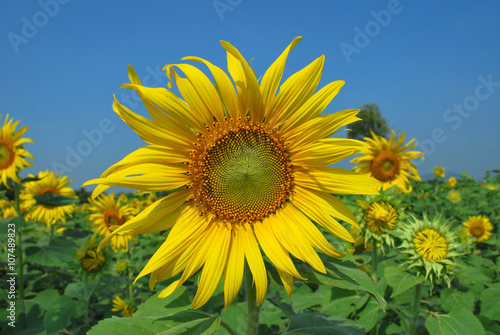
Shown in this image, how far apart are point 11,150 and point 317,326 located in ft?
15.9

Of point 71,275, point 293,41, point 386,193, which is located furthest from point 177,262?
point 71,275

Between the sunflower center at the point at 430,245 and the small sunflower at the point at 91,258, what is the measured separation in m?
3.14

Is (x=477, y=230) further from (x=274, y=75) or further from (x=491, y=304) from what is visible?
(x=274, y=75)

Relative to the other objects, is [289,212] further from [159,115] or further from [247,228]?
[159,115]

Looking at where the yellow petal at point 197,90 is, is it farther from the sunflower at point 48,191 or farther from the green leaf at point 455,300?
the sunflower at point 48,191

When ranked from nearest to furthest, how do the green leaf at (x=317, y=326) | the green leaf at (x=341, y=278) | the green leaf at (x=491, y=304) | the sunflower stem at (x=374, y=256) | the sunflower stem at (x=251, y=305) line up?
the green leaf at (x=341, y=278) < the sunflower stem at (x=251, y=305) < the green leaf at (x=317, y=326) < the sunflower stem at (x=374, y=256) < the green leaf at (x=491, y=304)

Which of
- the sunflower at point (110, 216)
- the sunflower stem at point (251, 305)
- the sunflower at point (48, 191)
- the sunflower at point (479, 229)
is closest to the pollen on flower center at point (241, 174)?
the sunflower stem at point (251, 305)

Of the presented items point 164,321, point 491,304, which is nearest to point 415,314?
point 491,304

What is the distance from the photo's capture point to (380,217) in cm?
304

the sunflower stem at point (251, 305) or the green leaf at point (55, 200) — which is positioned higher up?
the green leaf at point (55, 200)

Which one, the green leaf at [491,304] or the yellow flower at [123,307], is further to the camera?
the yellow flower at [123,307]

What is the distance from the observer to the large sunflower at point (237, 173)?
1.57 meters

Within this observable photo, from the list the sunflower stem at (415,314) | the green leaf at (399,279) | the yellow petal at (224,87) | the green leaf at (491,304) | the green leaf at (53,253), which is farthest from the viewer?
the green leaf at (53,253)

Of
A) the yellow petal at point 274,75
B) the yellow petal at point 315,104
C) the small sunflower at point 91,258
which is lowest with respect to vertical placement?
the small sunflower at point 91,258
